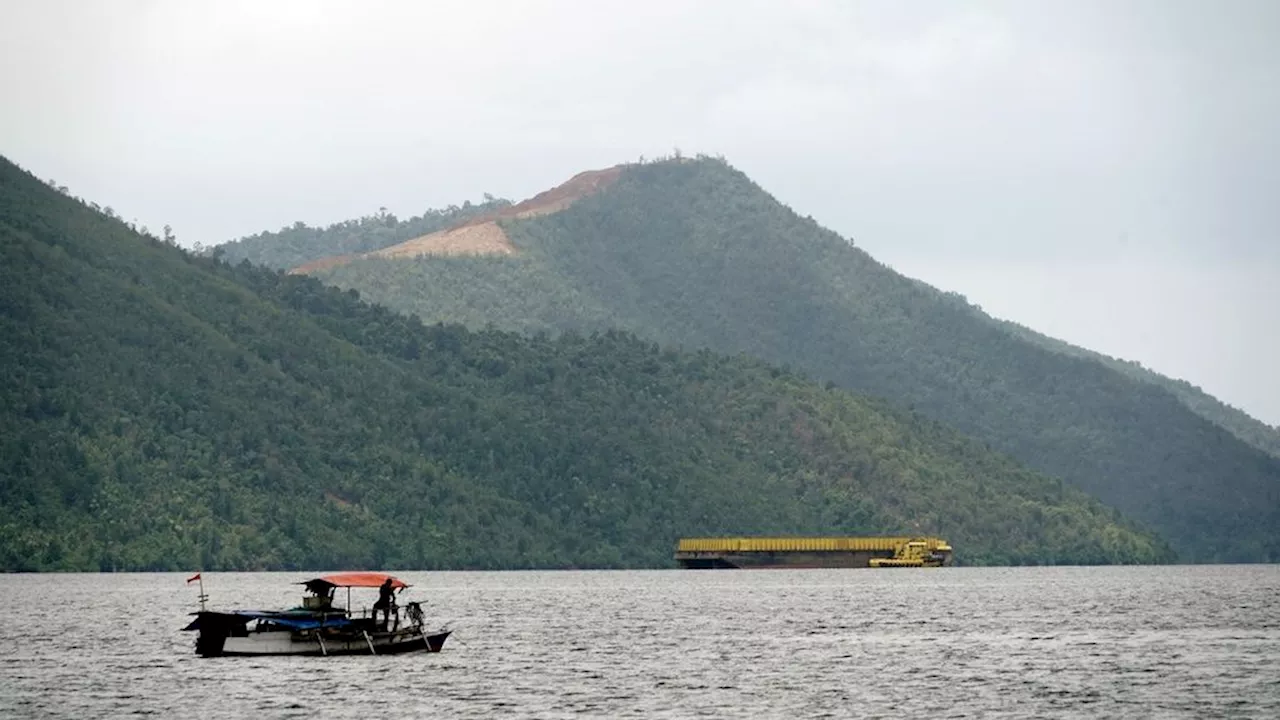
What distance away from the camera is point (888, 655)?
423 feet

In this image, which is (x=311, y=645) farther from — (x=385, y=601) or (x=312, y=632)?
(x=385, y=601)

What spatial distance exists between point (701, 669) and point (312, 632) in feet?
68.0

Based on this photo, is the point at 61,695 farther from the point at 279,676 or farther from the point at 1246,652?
the point at 1246,652

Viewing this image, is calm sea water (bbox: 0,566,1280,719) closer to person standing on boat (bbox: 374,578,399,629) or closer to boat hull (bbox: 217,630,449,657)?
boat hull (bbox: 217,630,449,657)

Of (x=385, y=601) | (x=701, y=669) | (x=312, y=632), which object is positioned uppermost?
(x=385, y=601)

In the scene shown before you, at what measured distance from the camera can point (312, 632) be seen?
120875 mm

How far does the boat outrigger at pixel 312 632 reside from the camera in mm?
120875

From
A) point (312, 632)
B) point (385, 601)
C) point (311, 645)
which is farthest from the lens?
point (385, 601)

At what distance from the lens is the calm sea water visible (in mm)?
100688

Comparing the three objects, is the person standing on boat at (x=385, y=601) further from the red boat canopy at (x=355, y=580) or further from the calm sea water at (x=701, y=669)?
the calm sea water at (x=701, y=669)

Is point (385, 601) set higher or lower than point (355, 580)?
lower

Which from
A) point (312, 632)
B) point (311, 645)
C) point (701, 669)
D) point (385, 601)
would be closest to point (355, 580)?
point (385, 601)

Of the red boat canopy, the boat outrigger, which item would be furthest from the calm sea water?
the red boat canopy

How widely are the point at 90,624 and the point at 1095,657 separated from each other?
2845 inches
